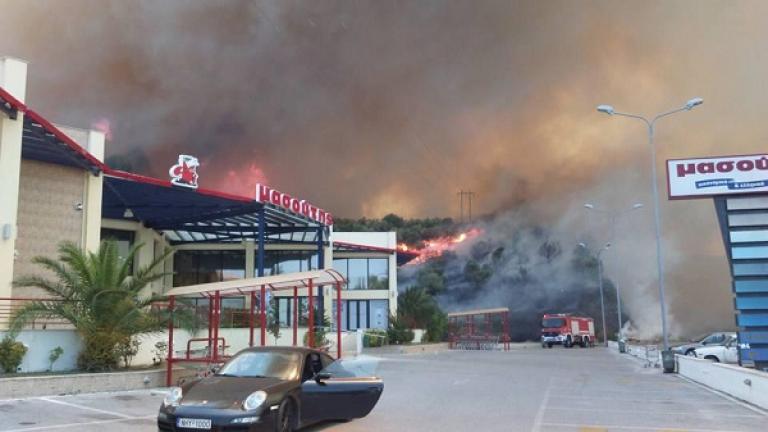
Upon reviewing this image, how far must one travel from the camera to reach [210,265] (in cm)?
4631

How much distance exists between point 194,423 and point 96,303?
29.6ft

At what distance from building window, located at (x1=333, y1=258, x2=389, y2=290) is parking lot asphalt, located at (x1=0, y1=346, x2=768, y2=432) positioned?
30472mm

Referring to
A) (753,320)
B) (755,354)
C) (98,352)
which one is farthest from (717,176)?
(98,352)

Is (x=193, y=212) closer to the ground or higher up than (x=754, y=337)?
higher up

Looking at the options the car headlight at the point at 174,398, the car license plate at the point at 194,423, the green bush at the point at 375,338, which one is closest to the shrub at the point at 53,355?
the car headlight at the point at 174,398

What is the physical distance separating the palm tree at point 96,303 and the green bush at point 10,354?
2.74ft

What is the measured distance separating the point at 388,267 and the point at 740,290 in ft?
96.9

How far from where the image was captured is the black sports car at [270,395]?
8430 millimetres

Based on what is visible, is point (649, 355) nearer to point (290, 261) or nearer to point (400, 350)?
point (400, 350)

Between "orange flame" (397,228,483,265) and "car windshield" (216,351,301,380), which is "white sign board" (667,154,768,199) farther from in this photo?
"orange flame" (397,228,483,265)

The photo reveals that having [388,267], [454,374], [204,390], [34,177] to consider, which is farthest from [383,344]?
[204,390]

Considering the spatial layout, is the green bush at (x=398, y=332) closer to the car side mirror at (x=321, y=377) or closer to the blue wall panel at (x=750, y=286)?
the blue wall panel at (x=750, y=286)

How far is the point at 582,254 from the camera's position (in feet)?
314

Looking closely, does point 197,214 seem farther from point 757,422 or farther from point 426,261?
point 426,261
